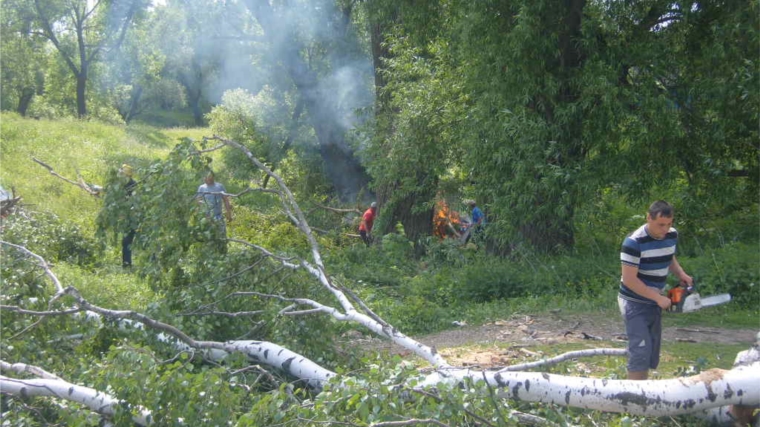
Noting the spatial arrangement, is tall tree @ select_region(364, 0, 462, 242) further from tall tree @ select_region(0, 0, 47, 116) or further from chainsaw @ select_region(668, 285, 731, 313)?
tall tree @ select_region(0, 0, 47, 116)

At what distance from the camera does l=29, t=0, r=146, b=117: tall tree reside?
94.2 ft

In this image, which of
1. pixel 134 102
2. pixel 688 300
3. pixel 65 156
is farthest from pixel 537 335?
pixel 134 102

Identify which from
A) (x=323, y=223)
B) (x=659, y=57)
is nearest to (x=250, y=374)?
(x=659, y=57)

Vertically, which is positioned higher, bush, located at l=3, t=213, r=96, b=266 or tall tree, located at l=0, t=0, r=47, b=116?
tall tree, located at l=0, t=0, r=47, b=116

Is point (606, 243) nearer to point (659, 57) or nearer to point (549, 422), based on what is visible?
point (659, 57)

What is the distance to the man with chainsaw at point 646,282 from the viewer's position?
15.2 ft

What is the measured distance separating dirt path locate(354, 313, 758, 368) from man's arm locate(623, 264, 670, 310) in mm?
1909

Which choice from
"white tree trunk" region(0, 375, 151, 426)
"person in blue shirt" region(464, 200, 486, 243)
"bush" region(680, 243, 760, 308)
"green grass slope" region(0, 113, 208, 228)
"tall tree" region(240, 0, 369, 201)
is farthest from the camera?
"tall tree" region(240, 0, 369, 201)

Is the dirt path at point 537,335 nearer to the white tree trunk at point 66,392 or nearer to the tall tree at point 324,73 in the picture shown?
the white tree trunk at point 66,392

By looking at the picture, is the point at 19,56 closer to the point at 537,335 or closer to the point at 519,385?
the point at 537,335

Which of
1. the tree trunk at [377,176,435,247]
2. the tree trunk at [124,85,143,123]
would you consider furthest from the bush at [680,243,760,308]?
the tree trunk at [124,85,143,123]

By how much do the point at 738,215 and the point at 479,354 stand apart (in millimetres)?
5970

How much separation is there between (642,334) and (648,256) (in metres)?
0.47

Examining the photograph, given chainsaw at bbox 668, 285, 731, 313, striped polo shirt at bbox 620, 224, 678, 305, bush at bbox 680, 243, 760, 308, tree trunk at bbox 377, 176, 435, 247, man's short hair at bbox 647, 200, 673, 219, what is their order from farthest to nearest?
tree trunk at bbox 377, 176, 435, 247 < bush at bbox 680, 243, 760, 308 < chainsaw at bbox 668, 285, 731, 313 < striped polo shirt at bbox 620, 224, 678, 305 < man's short hair at bbox 647, 200, 673, 219
